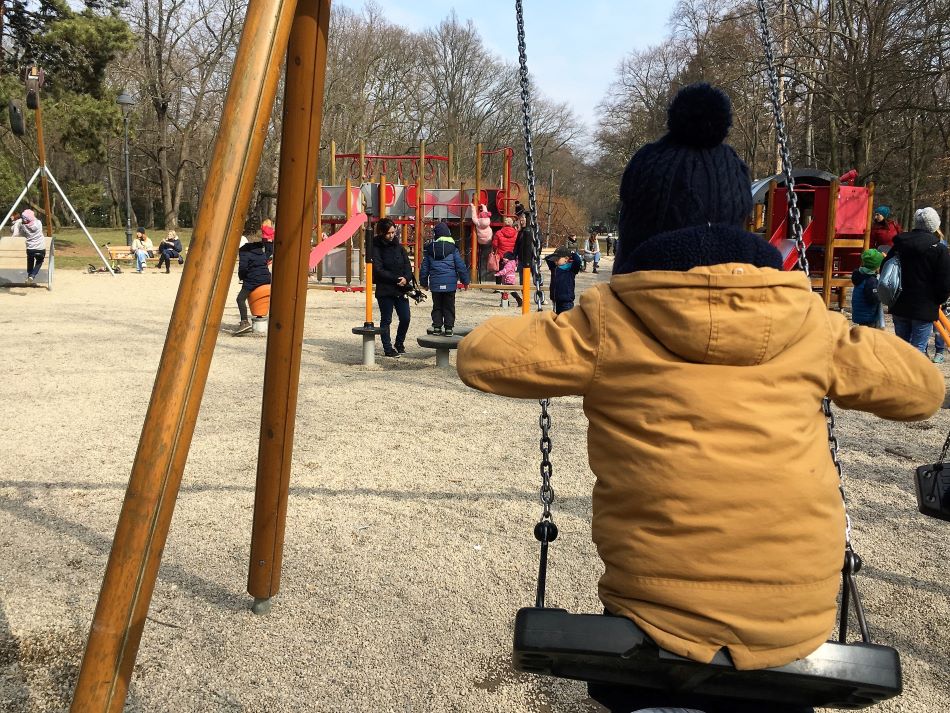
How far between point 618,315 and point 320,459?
403 cm

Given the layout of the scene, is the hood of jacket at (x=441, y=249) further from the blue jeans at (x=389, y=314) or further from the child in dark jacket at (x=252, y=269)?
the child in dark jacket at (x=252, y=269)

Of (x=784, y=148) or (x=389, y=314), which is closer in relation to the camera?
(x=784, y=148)

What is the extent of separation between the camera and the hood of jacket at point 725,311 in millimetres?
1343

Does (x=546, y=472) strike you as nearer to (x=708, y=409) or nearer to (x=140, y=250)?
(x=708, y=409)

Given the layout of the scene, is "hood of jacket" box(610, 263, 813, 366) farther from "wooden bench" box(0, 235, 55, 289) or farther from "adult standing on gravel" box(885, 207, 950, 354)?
"wooden bench" box(0, 235, 55, 289)

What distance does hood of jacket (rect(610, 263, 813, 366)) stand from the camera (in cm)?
134

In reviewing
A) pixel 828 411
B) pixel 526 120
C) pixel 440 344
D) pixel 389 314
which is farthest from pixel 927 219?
pixel 828 411

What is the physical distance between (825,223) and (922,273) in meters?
7.87

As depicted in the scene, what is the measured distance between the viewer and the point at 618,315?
1.44 m

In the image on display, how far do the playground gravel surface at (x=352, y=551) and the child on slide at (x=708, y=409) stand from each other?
137 cm

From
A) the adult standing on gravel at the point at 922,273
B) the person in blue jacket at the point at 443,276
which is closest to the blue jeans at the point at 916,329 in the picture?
the adult standing on gravel at the point at 922,273

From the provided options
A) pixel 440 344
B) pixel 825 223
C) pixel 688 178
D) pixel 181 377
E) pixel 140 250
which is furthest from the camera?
pixel 140 250

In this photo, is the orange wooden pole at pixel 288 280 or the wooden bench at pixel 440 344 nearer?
the orange wooden pole at pixel 288 280

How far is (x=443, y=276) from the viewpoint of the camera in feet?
31.7
